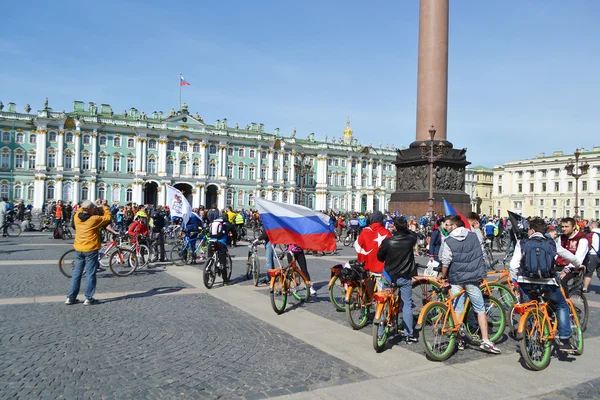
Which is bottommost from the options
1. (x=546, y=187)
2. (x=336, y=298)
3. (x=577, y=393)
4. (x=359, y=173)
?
(x=577, y=393)

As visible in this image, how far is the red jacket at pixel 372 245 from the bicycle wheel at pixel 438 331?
130 cm

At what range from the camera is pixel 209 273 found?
36.3 feet

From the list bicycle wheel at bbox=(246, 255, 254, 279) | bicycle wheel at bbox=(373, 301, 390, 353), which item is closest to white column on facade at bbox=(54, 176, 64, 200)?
bicycle wheel at bbox=(246, 255, 254, 279)

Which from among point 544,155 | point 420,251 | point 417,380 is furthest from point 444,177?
point 544,155

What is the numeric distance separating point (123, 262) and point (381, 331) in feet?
28.1

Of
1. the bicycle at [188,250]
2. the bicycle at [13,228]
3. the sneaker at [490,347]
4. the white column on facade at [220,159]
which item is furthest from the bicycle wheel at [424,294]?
the white column on facade at [220,159]

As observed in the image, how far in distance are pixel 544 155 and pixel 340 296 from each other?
353ft

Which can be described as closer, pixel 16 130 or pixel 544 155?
pixel 16 130

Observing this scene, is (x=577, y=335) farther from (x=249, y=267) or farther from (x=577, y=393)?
(x=249, y=267)

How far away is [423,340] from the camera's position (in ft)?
20.1

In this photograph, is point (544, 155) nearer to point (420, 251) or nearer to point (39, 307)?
point (420, 251)

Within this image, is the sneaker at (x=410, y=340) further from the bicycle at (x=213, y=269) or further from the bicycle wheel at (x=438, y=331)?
the bicycle at (x=213, y=269)

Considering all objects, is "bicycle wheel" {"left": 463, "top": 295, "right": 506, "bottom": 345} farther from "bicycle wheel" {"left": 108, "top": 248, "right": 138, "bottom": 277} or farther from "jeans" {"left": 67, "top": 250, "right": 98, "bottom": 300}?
"bicycle wheel" {"left": 108, "top": 248, "right": 138, "bottom": 277}

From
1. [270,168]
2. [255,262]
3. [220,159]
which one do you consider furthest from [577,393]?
[270,168]
